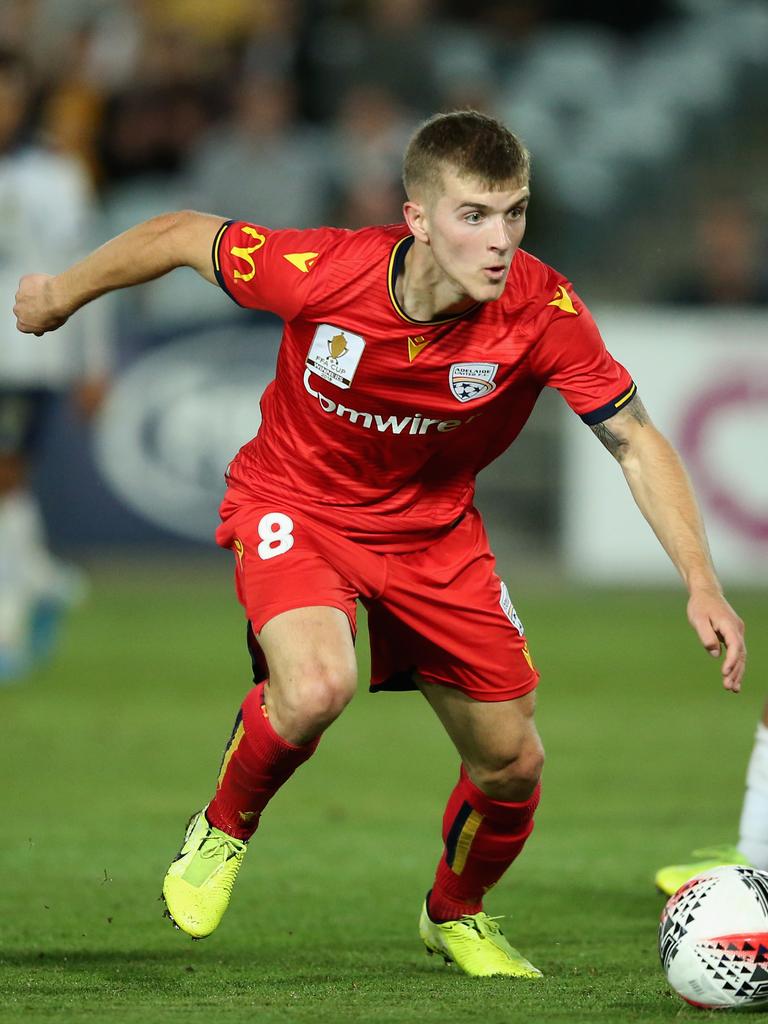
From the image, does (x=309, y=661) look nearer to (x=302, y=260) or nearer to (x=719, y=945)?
(x=302, y=260)

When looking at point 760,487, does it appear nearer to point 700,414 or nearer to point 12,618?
point 700,414

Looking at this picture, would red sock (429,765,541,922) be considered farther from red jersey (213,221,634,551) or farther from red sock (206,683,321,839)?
red jersey (213,221,634,551)

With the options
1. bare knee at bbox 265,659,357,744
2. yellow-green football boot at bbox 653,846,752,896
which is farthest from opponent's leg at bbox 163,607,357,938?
yellow-green football boot at bbox 653,846,752,896

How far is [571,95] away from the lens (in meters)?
16.0

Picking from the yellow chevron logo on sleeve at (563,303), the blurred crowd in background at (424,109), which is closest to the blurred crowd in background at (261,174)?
the blurred crowd in background at (424,109)

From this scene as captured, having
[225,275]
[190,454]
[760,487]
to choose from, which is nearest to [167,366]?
[190,454]

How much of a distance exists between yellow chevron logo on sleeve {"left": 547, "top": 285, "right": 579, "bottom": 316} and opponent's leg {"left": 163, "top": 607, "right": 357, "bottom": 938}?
89 centimetres

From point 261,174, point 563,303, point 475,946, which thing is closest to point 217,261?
point 563,303

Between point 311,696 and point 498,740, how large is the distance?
0.59 meters

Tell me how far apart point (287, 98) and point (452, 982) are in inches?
444

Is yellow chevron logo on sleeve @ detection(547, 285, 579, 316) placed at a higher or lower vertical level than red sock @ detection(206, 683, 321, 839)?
higher

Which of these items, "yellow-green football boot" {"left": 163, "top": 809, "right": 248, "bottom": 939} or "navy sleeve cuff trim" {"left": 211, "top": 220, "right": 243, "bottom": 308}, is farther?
"navy sleeve cuff trim" {"left": 211, "top": 220, "right": 243, "bottom": 308}

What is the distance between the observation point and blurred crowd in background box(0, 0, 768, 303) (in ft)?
45.8

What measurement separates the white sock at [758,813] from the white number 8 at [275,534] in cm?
165
